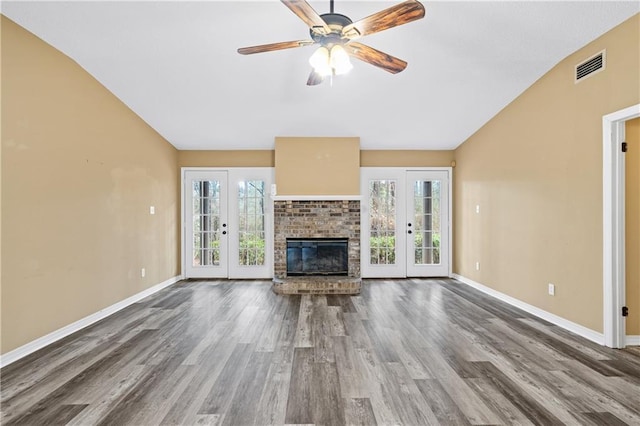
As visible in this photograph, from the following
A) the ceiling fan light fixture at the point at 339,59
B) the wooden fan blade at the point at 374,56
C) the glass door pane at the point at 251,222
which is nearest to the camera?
→ the ceiling fan light fixture at the point at 339,59

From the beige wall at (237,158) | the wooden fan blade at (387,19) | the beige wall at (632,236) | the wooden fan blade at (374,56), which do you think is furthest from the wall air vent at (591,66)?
the beige wall at (237,158)

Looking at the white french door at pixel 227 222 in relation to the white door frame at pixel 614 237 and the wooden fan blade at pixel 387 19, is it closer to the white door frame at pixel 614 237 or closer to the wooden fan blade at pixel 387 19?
the wooden fan blade at pixel 387 19

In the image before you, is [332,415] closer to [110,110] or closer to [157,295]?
[157,295]

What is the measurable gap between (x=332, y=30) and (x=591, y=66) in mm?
2772

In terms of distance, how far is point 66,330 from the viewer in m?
3.43

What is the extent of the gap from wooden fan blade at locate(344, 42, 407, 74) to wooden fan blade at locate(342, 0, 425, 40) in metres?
0.16

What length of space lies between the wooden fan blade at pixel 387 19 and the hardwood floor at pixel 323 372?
8.35ft

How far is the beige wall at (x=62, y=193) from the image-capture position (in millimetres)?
2885

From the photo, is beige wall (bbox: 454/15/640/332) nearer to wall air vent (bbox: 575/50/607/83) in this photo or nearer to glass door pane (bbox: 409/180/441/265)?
wall air vent (bbox: 575/50/607/83)

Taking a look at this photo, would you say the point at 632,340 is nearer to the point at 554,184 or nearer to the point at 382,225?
the point at 554,184

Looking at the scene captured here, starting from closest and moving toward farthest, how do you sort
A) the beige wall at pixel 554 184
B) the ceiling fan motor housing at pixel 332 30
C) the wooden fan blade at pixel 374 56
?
the ceiling fan motor housing at pixel 332 30, the wooden fan blade at pixel 374 56, the beige wall at pixel 554 184

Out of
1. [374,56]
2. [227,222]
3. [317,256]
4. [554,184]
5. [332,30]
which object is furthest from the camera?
[227,222]

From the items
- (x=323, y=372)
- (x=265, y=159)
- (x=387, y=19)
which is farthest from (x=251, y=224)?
(x=387, y=19)

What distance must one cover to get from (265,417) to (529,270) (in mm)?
3745
